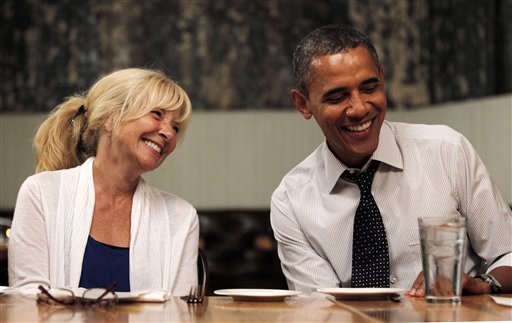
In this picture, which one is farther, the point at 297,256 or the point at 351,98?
the point at 297,256

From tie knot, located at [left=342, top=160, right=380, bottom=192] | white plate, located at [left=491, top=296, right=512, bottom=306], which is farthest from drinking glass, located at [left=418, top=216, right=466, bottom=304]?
tie knot, located at [left=342, top=160, right=380, bottom=192]

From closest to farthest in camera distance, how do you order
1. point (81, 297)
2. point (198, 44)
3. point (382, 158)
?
point (81, 297), point (382, 158), point (198, 44)

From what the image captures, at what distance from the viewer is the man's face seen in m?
2.32

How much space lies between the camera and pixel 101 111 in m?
2.59

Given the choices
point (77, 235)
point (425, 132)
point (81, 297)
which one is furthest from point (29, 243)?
point (425, 132)

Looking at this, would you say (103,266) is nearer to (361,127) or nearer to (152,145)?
(152,145)

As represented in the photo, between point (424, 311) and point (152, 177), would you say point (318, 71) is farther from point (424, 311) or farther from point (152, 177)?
point (152, 177)

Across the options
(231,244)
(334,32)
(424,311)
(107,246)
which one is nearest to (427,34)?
(231,244)

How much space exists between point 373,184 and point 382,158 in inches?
2.8

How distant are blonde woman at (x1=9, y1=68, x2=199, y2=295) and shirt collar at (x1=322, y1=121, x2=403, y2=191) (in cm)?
40

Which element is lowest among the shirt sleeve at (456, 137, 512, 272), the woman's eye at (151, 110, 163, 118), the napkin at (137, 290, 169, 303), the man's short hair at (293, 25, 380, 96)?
the napkin at (137, 290, 169, 303)

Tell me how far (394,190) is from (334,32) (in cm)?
43

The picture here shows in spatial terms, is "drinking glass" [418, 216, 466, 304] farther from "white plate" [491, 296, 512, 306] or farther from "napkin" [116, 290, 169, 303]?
"napkin" [116, 290, 169, 303]

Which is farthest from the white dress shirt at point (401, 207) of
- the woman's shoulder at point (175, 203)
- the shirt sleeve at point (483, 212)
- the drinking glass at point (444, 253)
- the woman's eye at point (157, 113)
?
the drinking glass at point (444, 253)
